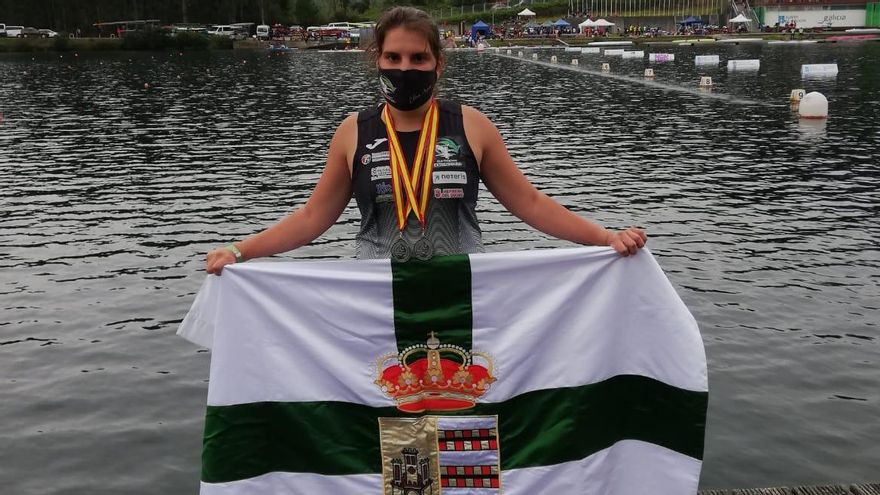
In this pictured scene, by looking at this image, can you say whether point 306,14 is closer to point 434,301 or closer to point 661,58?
point 661,58

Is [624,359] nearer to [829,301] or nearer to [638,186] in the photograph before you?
[829,301]

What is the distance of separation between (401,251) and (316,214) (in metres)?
0.64

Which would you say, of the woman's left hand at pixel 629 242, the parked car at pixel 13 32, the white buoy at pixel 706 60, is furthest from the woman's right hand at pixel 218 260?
the parked car at pixel 13 32

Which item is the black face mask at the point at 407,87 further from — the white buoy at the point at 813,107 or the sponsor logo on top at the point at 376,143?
the white buoy at the point at 813,107

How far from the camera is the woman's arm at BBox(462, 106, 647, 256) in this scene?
15.7ft

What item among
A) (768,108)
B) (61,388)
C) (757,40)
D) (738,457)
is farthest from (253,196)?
(757,40)

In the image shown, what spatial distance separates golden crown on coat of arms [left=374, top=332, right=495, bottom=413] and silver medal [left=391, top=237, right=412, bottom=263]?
1.59 feet

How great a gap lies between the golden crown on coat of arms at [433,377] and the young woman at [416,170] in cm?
57

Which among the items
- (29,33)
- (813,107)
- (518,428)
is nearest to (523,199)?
(518,428)

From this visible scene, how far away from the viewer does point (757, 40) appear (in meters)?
109

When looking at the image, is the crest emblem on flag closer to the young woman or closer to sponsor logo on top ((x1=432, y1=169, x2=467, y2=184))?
the young woman

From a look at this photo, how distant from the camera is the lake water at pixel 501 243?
9633 mm

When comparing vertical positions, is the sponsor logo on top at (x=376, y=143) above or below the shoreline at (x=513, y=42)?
below

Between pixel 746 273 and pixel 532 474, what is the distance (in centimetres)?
1160
